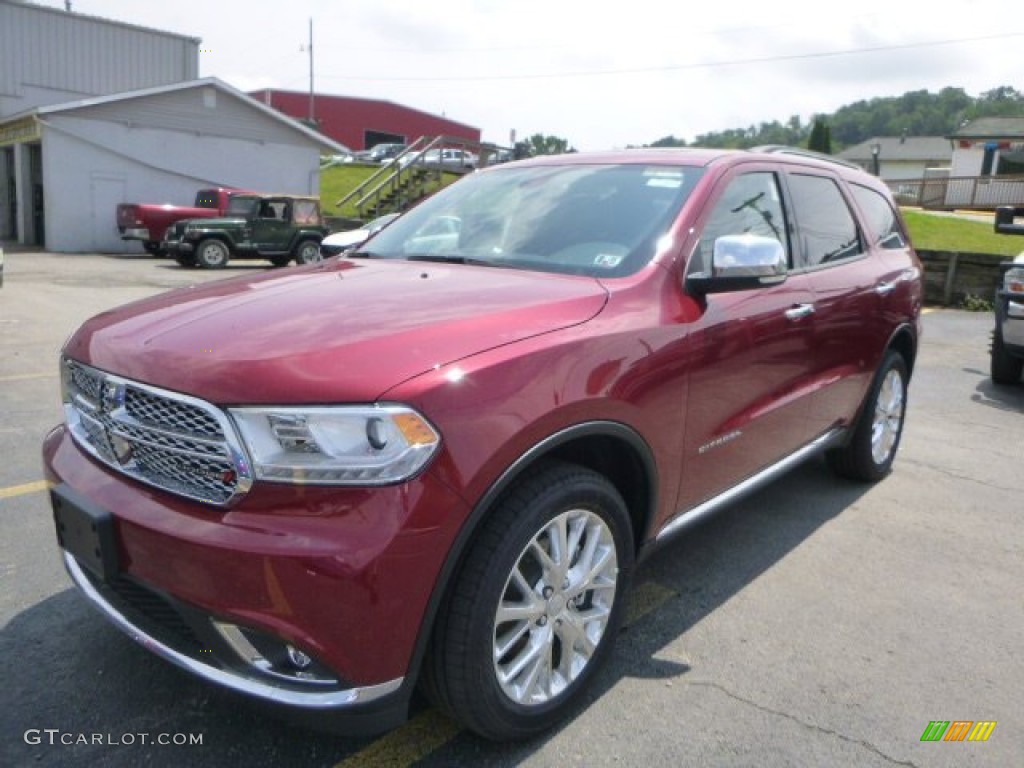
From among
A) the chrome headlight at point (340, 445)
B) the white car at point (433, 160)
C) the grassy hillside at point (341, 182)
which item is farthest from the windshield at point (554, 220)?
the grassy hillside at point (341, 182)

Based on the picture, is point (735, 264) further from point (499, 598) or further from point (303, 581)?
point (303, 581)

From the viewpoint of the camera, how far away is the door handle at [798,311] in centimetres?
345

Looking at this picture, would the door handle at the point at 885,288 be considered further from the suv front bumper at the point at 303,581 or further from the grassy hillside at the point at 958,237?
the grassy hillside at the point at 958,237

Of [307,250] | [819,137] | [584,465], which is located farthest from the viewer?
[819,137]

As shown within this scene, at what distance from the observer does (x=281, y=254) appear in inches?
779

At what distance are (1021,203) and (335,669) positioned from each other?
130 ft

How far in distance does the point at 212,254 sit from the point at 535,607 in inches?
718

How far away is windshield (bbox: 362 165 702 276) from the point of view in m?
2.98

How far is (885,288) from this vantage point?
4414 millimetres

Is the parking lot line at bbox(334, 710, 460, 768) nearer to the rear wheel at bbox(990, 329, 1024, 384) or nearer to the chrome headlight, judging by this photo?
the chrome headlight

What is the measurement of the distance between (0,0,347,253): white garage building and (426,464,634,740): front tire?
23.3 meters

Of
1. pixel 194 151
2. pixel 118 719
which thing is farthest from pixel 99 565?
pixel 194 151

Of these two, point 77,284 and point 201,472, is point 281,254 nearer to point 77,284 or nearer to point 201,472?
point 77,284

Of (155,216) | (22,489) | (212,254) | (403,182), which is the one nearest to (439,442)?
(22,489)
